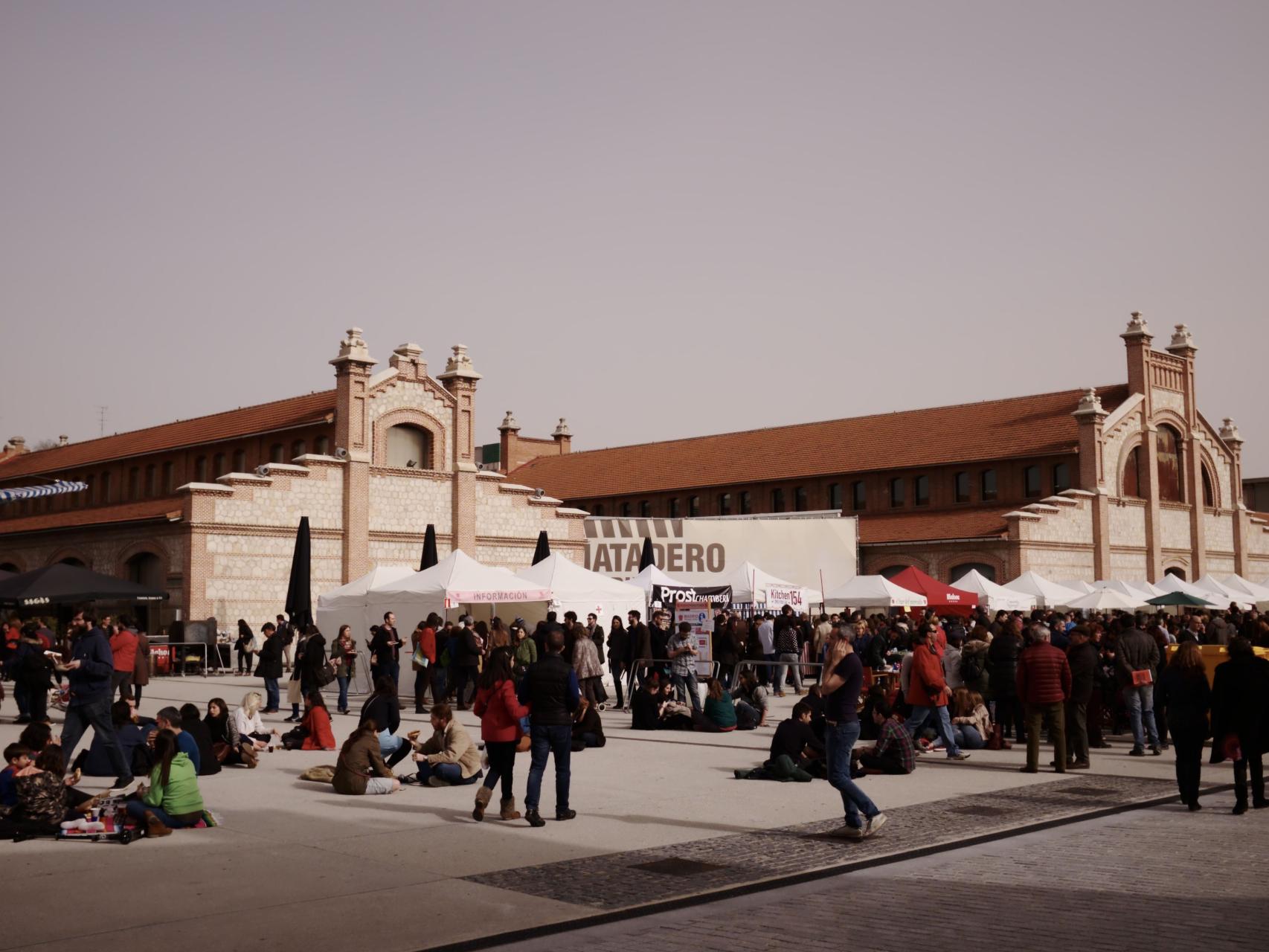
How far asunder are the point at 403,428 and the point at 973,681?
90.8ft

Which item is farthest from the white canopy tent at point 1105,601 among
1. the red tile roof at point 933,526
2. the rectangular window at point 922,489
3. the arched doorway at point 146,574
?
the arched doorway at point 146,574

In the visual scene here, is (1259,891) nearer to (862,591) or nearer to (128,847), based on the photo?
(128,847)

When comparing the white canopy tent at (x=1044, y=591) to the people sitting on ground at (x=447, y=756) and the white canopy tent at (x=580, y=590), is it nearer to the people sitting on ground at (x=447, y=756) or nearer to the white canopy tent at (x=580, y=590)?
the white canopy tent at (x=580, y=590)

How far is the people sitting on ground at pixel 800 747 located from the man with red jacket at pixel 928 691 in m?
1.52

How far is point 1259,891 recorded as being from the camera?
8336mm

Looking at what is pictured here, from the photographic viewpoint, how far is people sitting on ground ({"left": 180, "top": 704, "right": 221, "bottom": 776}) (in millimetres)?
13867

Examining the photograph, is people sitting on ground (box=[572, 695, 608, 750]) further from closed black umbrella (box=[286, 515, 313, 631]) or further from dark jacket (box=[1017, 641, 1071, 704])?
closed black umbrella (box=[286, 515, 313, 631])

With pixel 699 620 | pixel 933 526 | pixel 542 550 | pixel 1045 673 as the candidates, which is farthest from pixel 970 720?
pixel 933 526

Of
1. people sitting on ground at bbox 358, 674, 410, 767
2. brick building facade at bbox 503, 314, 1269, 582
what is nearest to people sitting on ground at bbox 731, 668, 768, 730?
people sitting on ground at bbox 358, 674, 410, 767

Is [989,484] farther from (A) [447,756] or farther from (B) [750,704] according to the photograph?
(A) [447,756]

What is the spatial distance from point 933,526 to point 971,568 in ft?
10.9

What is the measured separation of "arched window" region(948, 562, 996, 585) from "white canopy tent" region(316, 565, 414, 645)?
2762 cm

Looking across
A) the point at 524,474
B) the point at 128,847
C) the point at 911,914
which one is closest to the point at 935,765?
the point at 911,914

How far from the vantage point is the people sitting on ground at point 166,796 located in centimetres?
1048
